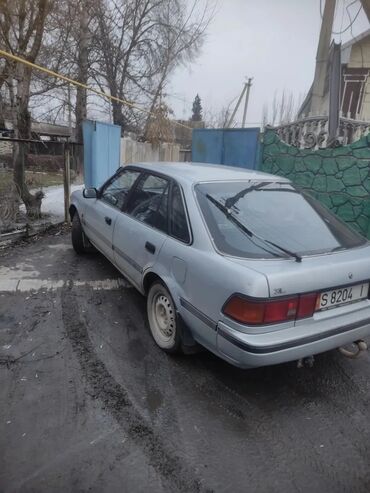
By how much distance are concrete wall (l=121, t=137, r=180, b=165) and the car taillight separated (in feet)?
27.6

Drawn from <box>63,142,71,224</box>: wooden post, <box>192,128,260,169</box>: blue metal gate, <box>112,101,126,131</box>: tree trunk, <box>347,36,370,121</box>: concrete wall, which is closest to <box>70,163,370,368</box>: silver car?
<box>63,142,71,224</box>: wooden post

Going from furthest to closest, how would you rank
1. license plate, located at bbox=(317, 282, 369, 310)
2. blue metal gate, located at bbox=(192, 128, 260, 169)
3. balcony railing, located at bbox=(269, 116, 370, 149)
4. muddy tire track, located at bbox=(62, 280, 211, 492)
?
blue metal gate, located at bbox=(192, 128, 260, 169) → balcony railing, located at bbox=(269, 116, 370, 149) → license plate, located at bbox=(317, 282, 369, 310) → muddy tire track, located at bbox=(62, 280, 211, 492)

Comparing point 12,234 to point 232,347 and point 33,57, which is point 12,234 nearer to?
point 33,57

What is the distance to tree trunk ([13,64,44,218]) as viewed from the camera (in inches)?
248

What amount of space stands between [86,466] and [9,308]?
7.40 ft

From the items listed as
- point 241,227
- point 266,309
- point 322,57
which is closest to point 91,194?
point 241,227

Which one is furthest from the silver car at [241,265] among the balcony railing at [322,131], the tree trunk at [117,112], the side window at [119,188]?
the tree trunk at [117,112]

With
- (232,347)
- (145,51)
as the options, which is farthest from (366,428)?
(145,51)

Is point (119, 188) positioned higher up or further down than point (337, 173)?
further down

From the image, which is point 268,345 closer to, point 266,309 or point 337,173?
point 266,309

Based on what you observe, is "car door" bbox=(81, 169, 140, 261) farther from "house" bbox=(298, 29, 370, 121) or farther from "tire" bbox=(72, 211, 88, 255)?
"house" bbox=(298, 29, 370, 121)

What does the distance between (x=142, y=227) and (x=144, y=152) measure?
28.7 feet

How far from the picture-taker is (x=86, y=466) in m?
1.99

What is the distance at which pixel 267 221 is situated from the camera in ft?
9.29
